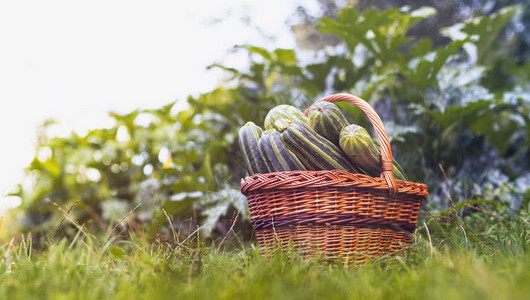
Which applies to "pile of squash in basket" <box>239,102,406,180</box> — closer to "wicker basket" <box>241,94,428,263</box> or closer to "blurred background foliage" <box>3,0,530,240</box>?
"wicker basket" <box>241,94,428,263</box>

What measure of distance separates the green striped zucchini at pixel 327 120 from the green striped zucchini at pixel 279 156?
15cm

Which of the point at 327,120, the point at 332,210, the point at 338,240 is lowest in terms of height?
the point at 338,240

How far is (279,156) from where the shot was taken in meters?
1.58

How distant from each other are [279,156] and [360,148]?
1.01 ft

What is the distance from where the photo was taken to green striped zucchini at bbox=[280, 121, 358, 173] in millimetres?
1541

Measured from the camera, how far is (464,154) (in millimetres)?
2859

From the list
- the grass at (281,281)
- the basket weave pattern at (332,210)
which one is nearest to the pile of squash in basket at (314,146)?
the basket weave pattern at (332,210)

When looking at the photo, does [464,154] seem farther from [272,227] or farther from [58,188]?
[58,188]

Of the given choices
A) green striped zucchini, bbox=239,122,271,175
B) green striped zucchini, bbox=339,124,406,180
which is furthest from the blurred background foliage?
green striped zucchini, bbox=339,124,406,180

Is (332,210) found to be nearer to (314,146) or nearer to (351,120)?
(314,146)

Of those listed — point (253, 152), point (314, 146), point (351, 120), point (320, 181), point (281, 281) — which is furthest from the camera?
point (351, 120)

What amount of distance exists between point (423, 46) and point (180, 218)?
206 cm

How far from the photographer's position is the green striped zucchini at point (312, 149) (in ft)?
5.06

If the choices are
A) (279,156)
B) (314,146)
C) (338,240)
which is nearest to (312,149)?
(314,146)
